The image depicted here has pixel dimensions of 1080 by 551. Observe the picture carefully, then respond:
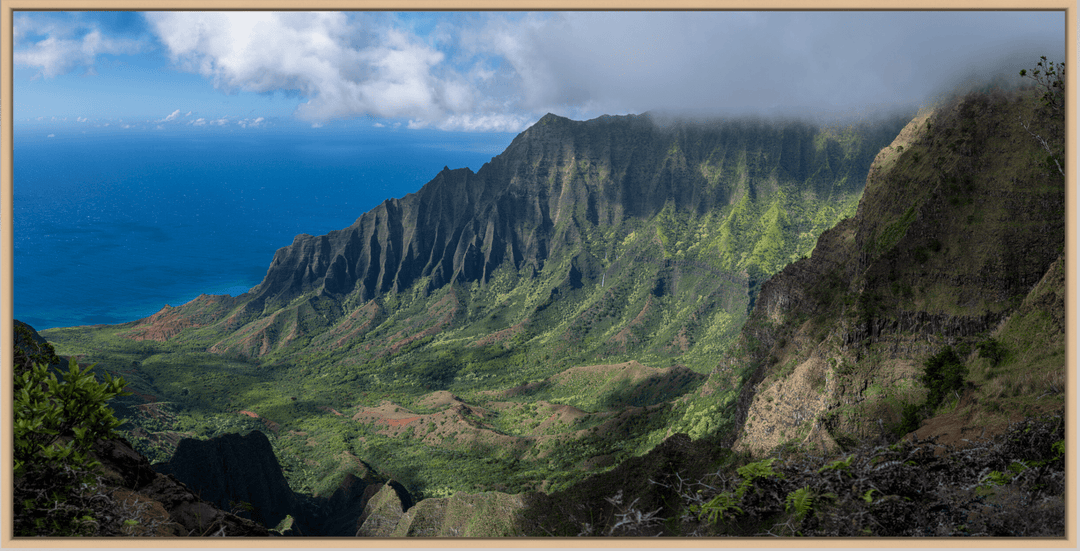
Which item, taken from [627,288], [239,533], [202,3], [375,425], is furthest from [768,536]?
[627,288]

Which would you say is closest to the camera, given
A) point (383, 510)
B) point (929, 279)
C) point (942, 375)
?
point (942, 375)

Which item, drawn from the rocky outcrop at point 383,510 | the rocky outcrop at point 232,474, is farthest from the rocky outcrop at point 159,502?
the rocky outcrop at point 232,474

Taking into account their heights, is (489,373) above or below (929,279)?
below

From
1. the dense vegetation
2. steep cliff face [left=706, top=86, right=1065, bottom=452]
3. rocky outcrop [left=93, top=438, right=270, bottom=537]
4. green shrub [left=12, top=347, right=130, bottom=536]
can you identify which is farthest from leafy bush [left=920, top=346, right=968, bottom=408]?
green shrub [left=12, top=347, right=130, bottom=536]

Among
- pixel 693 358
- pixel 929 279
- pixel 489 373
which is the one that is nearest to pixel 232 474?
pixel 929 279

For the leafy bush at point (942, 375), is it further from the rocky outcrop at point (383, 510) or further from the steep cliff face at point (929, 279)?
the rocky outcrop at point (383, 510)

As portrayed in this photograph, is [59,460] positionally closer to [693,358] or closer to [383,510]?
[383,510]

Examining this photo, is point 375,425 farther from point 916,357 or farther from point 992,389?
point 992,389

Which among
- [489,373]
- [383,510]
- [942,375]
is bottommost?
[489,373]
